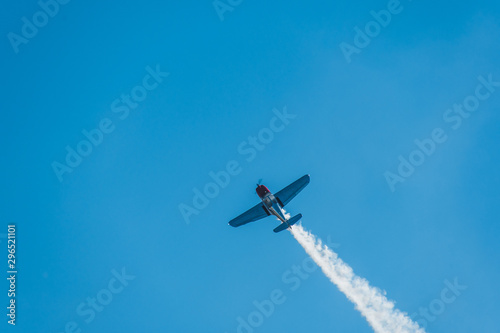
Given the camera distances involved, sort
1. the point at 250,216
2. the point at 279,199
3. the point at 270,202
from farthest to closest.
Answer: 1. the point at 250,216
2. the point at 279,199
3. the point at 270,202

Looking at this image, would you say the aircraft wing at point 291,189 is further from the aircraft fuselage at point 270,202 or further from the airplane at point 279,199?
the aircraft fuselage at point 270,202

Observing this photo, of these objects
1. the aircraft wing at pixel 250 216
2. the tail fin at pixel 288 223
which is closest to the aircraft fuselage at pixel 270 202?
the tail fin at pixel 288 223

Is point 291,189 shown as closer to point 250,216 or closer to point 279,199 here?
point 279,199

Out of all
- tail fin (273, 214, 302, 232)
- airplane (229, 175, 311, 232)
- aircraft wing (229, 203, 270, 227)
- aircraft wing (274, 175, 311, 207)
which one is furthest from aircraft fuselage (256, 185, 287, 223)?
aircraft wing (229, 203, 270, 227)

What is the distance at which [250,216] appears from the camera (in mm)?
47312

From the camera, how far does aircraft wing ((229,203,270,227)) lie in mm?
46859

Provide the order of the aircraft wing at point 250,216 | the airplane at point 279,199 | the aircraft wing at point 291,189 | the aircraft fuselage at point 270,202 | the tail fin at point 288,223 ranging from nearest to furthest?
1. the tail fin at point 288,223
2. the airplane at point 279,199
3. the aircraft fuselage at point 270,202
4. the aircraft wing at point 291,189
5. the aircraft wing at point 250,216

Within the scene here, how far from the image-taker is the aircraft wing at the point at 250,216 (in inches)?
1845

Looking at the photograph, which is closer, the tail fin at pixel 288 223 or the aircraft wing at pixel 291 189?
the tail fin at pixel 288 223

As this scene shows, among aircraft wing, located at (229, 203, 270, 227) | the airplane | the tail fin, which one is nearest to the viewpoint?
the tail fin

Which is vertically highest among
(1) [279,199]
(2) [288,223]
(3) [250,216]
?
(3) [250,216]

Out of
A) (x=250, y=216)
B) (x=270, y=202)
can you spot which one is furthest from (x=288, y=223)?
(x=250, y=216)

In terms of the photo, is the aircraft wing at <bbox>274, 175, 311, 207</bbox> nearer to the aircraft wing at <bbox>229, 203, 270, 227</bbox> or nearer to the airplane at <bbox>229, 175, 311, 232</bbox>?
the airplane at <bbox>229, 175, 311, 232</bbox>

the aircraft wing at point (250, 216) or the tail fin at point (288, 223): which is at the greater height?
the aircraft wing at point (250, 216)
